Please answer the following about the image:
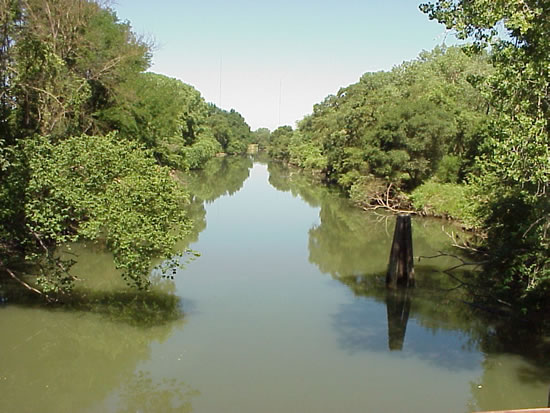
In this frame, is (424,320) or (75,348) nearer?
(75,348)

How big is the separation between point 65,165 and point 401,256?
31.3 feet

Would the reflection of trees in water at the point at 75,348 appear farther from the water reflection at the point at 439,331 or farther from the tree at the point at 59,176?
the water reflection at the point at 439,331

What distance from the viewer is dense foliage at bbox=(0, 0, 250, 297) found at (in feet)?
37.8

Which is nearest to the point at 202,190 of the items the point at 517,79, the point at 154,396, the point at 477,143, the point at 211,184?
the point at 211,184

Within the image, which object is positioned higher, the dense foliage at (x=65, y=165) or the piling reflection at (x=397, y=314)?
the dense foliage at (x=65, y=165)

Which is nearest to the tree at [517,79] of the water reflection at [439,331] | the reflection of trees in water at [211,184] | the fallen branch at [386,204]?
the water reflection at [439,331]

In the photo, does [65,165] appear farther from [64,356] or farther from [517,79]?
[517,79]

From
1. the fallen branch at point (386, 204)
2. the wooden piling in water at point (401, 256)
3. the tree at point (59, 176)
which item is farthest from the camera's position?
the fallen branch at point (386, 204)

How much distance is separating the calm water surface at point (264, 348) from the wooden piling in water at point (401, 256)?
0.56 metres

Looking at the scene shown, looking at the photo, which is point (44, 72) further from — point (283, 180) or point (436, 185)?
point (283, 180)

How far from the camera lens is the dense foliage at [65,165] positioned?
11523 mm

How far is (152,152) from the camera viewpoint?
14.2 m

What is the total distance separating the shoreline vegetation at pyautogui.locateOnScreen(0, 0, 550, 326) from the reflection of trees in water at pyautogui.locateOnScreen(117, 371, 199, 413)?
240 centimetres

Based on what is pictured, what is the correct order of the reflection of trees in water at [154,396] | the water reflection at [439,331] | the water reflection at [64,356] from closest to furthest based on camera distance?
1. the reflection of trees in water at [154,396]
2. the water reflection at [64,356]
3. the water reflection at [439,331]
